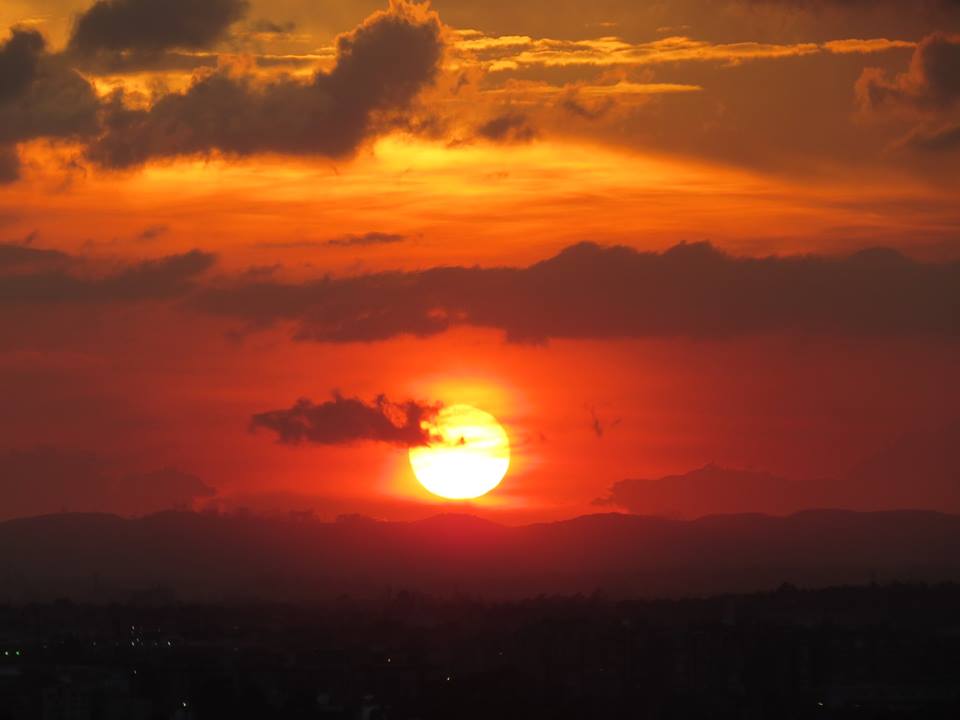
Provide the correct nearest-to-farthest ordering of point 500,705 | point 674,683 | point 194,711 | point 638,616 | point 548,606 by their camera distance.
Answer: point 500,705 → point 194,711 → point 674,683 → point 638,616 → point 548,606

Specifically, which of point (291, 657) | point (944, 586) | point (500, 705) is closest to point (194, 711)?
point (500, 705)

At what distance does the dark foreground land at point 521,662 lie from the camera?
9400 cm

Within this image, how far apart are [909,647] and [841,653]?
17.0ft

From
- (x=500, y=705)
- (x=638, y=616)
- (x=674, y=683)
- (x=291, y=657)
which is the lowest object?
(x=500, y=705)

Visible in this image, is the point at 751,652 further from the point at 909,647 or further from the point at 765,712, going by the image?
the point at 765,712

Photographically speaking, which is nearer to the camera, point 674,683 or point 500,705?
point 500,705

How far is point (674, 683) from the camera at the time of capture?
107 metres

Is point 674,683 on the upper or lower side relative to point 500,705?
upper

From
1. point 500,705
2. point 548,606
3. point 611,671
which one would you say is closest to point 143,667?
point 611,671

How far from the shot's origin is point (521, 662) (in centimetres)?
11806

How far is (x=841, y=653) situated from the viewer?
118 metres

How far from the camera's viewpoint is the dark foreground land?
94.0 m

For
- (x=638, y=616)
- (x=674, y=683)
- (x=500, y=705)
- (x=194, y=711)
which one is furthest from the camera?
(x=638, y=616)

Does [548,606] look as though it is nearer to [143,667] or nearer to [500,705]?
[143,667]
